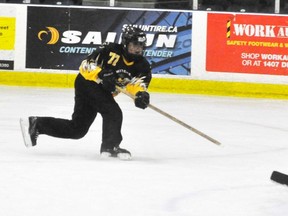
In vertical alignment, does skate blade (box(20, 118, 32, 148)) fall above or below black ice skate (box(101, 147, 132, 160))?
above

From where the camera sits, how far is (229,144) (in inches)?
247

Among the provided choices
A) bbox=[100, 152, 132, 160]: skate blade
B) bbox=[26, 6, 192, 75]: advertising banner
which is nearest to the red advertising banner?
bbox=[26, 6, 192, 75]: advertising banner

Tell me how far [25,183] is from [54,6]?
5957mm

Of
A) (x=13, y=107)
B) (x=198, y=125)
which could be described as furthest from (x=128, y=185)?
(x=13, y=107)

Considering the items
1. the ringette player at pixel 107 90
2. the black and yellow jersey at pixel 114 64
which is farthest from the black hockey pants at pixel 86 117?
the black and yellow jersey at pixel 114 64

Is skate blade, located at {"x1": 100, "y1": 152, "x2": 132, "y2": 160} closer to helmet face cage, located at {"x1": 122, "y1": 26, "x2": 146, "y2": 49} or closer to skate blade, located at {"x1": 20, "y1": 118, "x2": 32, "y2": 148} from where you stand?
skate blade, located at {"x1": 20, "y1": 118, "x2": 32, "y2": 148}

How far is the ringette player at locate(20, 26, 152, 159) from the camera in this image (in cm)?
521

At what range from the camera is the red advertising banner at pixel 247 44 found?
9672 millimetres

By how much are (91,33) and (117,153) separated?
487 cm

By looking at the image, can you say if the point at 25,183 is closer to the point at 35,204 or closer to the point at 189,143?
the point at 35,204

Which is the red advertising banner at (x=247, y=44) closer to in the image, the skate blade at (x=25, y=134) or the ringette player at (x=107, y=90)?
the ringette player at (x=107, y=90)

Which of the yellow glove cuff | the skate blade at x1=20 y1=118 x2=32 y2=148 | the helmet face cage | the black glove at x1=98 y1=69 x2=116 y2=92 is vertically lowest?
the skate blade at x1=20 y1=118 x2=32 y2=148

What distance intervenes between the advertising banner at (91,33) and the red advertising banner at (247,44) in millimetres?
316

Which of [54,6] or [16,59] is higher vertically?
[54,6]
